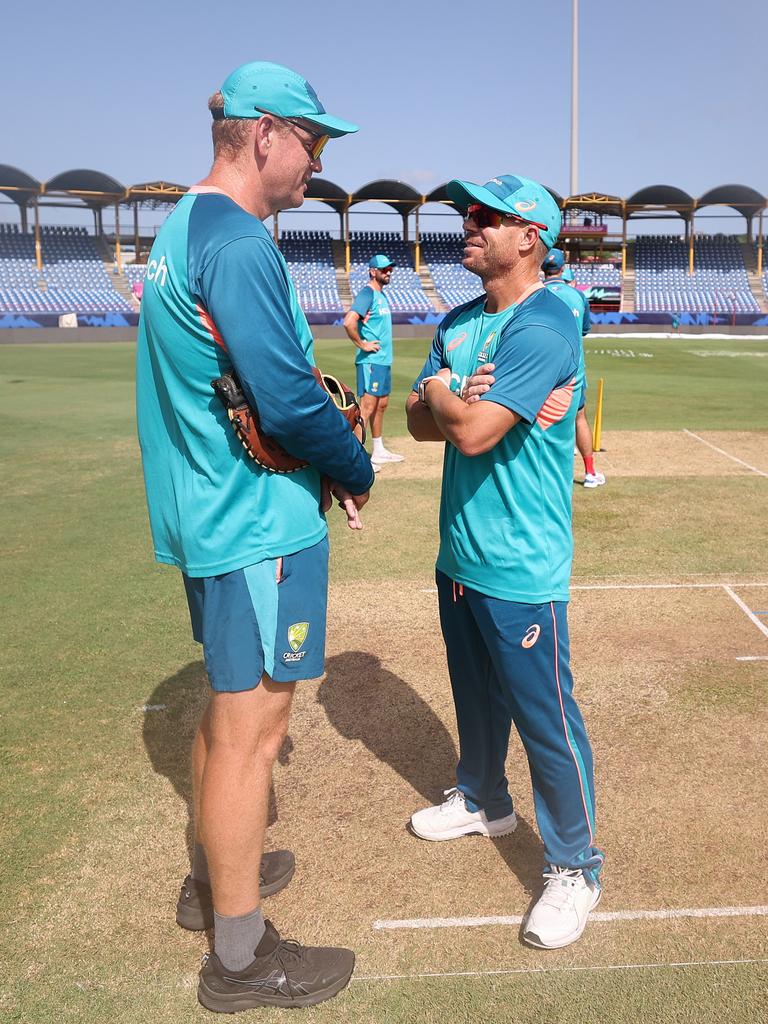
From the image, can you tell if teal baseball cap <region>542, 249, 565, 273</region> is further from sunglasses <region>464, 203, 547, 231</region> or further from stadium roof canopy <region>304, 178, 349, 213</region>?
stadium roof canopy <region>304, 178, 349, 213</region>

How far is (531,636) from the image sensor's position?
288 cm

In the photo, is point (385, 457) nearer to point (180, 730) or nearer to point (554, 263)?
point (554, 263)

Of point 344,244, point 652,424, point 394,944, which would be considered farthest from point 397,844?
point 344,244

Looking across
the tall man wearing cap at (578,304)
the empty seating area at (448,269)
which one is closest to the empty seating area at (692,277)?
the empty seating area at (448,269)

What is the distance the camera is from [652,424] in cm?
1379

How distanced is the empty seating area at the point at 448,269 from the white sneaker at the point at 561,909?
4955 centimetres

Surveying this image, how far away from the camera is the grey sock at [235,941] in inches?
104

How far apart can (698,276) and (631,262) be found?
432 cm

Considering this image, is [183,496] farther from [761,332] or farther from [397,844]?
[761,332]

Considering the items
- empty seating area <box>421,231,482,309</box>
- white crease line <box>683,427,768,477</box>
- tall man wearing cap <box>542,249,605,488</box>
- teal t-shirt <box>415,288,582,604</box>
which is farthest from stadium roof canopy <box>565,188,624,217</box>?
teal t-shirt <box>415,288,582,604</box>

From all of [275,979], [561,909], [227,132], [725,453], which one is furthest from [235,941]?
[725,453]

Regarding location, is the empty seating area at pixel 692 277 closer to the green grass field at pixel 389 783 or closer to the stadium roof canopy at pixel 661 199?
the stadium roof canopy at pixel 661 199

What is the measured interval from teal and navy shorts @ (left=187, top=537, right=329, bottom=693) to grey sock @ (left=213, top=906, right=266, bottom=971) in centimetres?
72

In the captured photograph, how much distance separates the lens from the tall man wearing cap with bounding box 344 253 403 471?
1012 centimetres
